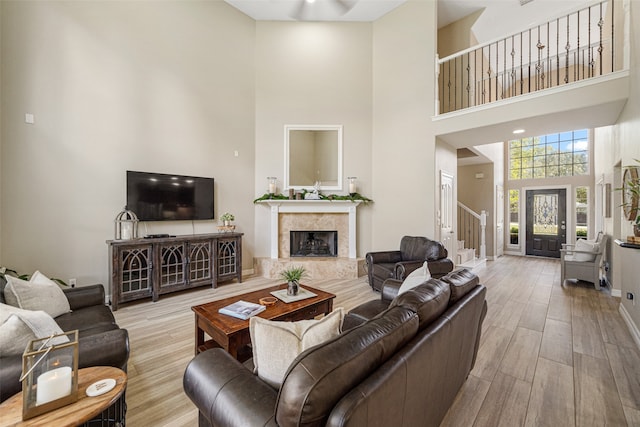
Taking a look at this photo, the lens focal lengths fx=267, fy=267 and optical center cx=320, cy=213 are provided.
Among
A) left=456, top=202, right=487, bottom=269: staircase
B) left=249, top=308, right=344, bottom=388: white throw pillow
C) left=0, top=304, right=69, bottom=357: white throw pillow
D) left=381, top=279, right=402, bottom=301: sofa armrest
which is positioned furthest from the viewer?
left=456, top=202, right=487, bottom=269: staircase

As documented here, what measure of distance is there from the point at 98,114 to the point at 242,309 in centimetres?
352

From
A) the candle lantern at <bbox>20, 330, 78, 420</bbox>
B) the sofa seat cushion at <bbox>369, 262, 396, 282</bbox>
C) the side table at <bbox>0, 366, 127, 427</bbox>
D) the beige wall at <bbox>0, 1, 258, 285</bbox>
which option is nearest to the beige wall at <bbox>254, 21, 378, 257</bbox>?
the beige wall at <bbox>0, 1, 258, 285</bbox>

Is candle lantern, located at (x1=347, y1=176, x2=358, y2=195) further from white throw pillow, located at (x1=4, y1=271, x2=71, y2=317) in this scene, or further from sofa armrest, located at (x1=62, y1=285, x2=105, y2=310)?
white throw pillow, located at (x1=4, y1=271, x2=71, y2=317)

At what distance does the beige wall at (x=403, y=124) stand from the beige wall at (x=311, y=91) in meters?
0.25

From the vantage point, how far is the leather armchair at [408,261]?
12.3 ft

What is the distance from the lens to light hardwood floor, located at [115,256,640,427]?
5.76 feet

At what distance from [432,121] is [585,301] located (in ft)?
11.8

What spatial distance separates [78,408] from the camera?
109cm

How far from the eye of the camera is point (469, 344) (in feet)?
6.06

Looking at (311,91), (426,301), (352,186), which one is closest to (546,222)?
(352,186)

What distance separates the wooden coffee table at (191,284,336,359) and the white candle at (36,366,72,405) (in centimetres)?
83

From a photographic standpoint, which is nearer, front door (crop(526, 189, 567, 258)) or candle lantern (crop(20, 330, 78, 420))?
candle lantern (crop(20, 330, 78, 420))

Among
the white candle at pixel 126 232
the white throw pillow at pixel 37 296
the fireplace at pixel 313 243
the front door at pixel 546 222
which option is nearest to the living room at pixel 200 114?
the white candle at pixel 126 232

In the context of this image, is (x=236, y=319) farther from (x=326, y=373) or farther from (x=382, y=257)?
(x=382, y=257)
